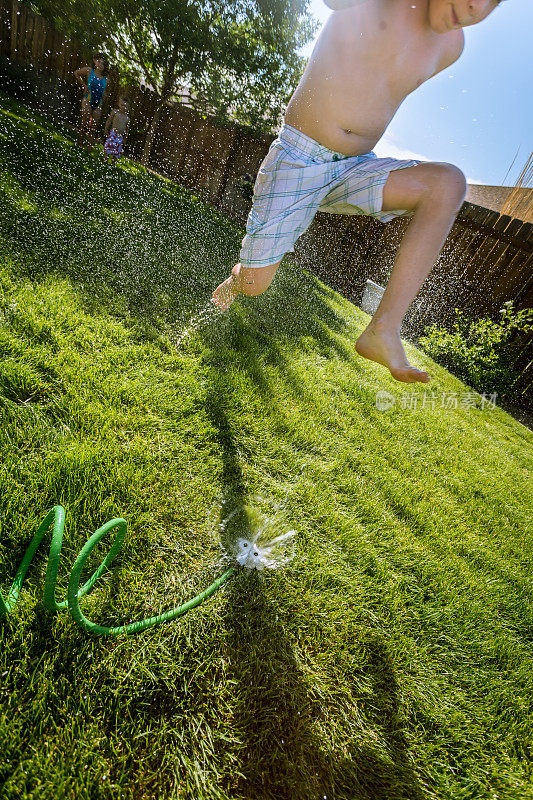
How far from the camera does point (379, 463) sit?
2336mm

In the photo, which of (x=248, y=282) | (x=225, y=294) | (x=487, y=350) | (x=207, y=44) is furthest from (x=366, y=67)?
(x=207, y=44)

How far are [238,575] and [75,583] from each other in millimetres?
551

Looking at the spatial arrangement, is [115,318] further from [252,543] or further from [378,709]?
[378,709]

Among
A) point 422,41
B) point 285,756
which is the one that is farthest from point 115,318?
point 285,756

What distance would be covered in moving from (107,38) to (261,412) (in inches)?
448

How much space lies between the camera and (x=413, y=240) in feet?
5.78

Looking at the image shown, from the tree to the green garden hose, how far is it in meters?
10.9

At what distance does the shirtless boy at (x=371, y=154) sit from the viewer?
1611 millimetres

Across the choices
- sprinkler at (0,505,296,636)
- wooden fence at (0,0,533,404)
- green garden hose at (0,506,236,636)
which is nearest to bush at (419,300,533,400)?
wooden fence at (0,0,533,404)

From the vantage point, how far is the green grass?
93cm

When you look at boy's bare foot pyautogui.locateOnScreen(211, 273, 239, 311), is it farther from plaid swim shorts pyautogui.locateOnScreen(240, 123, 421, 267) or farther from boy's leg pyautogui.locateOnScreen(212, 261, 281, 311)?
plaid swim shorts pyautogui.locateOnScreen(240, 123, 421, 267)

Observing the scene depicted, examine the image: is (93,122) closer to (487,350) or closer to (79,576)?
(487,350)

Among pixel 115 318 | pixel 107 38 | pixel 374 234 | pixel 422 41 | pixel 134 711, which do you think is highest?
pixel 107 38

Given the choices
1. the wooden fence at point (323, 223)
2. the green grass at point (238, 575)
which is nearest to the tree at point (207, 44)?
the wooden fence at point (323, 223)
